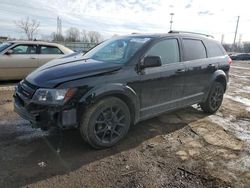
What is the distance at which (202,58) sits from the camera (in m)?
5.50

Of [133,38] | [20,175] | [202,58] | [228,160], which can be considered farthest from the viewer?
[202,58]

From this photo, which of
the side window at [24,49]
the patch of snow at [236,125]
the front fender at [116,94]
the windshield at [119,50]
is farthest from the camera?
the side window at [24,49]

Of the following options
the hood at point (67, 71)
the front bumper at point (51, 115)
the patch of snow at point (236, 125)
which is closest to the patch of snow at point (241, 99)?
the patch of snow at point (236, 125)

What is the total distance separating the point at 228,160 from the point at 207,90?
7.12 feet

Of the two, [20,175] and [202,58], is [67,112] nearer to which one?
[20,175]

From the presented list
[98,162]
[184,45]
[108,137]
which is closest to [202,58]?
[184,45]

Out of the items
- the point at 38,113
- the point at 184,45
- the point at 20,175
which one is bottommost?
the point at 20,175

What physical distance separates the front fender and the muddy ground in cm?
65

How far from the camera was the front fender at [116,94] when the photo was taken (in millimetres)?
3648

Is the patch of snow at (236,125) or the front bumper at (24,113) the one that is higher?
the front bumper at (24,113)

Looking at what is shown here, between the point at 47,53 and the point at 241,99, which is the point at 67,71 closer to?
the point at 241,99

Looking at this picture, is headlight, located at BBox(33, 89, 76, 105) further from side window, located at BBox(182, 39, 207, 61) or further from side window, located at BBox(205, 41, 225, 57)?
side window, located at BBox(205, 41, 225, 57)

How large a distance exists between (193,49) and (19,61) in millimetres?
6144

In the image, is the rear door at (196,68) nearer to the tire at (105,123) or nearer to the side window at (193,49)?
the side window at (193,49)
